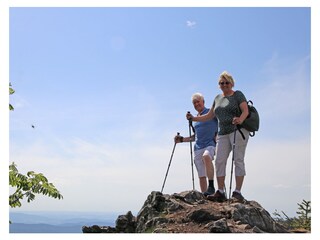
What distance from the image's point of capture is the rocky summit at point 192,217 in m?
7.88

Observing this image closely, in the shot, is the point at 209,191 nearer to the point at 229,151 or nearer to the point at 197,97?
the point at 229,151

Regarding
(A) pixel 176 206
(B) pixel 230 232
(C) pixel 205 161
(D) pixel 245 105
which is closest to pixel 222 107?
(D) pixel 245 105

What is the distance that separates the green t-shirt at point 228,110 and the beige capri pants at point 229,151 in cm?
15

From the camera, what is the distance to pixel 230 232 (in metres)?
7.43

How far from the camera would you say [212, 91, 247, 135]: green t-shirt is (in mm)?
9406

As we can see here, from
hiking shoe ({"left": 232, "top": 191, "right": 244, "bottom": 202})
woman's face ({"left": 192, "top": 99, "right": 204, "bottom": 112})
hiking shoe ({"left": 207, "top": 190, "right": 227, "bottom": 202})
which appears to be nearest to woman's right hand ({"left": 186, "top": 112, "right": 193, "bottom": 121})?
woman's face ({"left": 192, "top": 99, "right": 204, "bottom": 112})

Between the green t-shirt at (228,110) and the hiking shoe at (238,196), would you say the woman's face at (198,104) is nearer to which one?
the green t-shirt at (228,110)

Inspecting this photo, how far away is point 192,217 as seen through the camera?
828cm

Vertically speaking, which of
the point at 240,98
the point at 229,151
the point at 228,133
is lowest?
the point at 229,151

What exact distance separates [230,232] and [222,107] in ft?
9.86

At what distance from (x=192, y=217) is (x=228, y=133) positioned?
2111mm

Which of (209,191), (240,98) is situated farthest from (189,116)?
(209,191)

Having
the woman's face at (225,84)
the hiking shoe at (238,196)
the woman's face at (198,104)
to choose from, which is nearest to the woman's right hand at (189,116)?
the woman's face at (198,104)

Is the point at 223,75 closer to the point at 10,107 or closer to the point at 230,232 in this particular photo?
the point at 230,232
